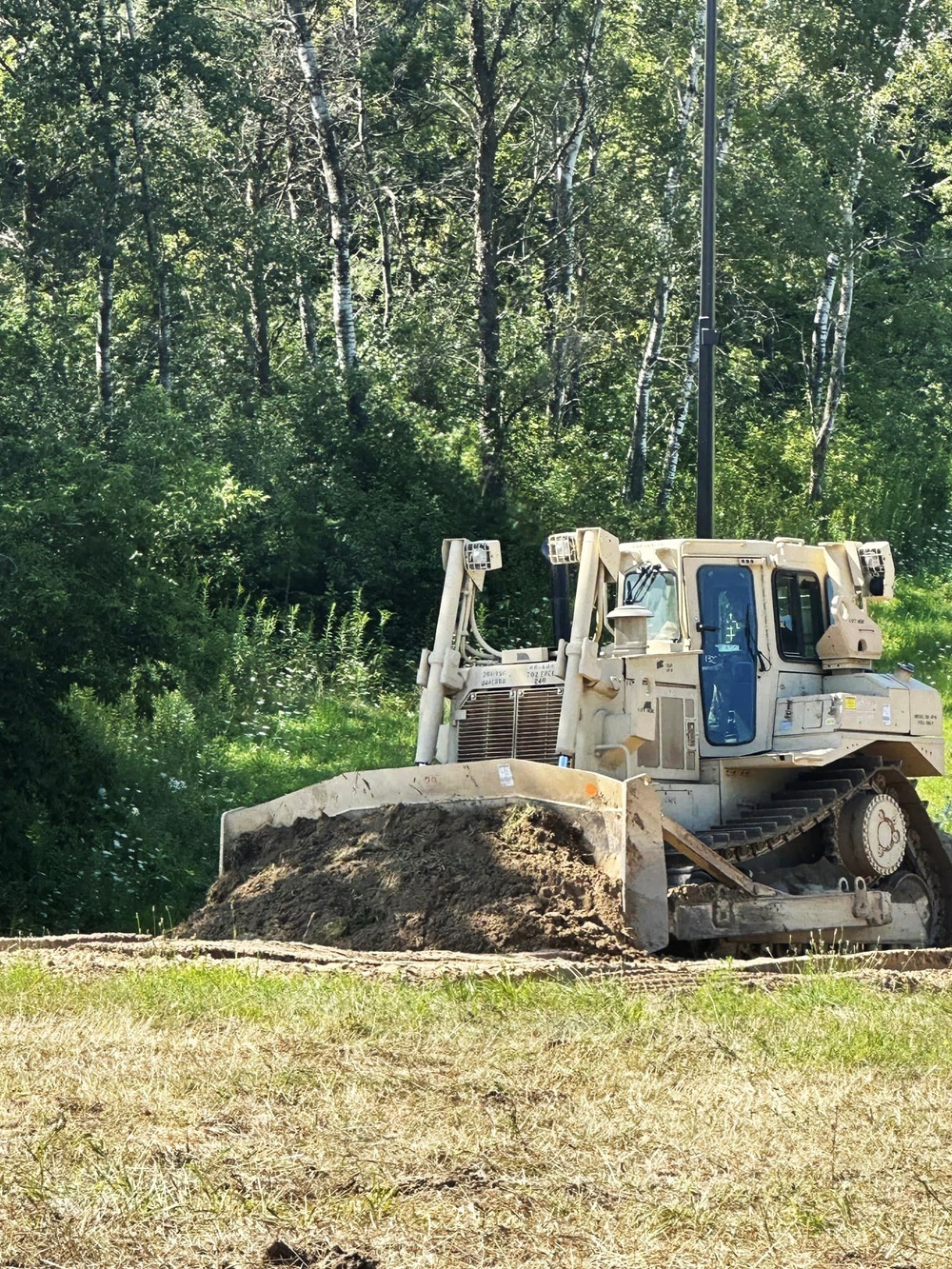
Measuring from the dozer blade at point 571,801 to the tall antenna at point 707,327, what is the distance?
652 cm

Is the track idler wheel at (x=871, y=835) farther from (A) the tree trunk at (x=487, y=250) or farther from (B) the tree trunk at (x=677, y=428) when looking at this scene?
(B) the tree trunk at (x=677, y=428)

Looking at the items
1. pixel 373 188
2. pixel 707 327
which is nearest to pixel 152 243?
pixel 373 188

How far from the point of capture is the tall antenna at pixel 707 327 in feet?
63.9

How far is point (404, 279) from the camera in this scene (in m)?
39.8

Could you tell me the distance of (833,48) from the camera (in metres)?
34.4

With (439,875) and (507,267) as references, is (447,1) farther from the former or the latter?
(439,875)

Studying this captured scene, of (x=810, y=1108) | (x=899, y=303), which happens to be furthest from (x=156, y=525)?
(x=899, y=303)

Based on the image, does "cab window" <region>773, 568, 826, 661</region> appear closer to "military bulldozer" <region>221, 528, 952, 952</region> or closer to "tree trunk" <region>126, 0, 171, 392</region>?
"military bulldozer" <region>221, 528, 952, 952</region>

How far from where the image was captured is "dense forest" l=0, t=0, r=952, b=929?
2816cm

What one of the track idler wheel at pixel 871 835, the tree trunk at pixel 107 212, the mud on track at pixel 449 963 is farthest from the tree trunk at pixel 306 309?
the mud on track at pixel 449 963

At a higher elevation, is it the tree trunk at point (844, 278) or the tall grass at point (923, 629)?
the tree trunk at point (844, 278)

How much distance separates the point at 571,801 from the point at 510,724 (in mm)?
1575

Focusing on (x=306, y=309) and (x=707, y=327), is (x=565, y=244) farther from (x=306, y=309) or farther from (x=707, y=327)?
(x=707, y=327)

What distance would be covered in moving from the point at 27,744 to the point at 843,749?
318 inches
